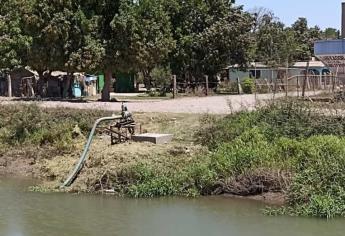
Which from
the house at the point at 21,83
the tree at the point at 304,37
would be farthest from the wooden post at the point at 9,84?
the tree at the point at 304,37

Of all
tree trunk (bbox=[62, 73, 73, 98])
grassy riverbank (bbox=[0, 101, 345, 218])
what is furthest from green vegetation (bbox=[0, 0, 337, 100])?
grassy riverbank (bbox=[0, 101, 345, 218])

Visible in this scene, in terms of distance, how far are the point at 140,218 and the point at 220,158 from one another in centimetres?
333

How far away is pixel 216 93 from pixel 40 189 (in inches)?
1133

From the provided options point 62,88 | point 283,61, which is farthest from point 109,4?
point 283,61

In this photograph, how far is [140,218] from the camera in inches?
552

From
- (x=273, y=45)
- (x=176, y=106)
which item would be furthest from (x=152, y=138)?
(x=273, y=45)

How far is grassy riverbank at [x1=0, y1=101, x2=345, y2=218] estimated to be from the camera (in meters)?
14.8

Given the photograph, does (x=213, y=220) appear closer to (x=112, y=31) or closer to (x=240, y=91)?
(x=112, y=31)

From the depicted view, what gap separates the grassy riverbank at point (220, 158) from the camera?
48.6 ft

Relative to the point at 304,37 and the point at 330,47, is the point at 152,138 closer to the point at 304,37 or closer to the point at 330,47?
the point at 330,47

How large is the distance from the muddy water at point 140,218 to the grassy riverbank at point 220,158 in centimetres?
58

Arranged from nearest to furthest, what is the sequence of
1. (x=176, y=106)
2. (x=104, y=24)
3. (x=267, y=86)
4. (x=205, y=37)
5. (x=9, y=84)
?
(x=176, y=106) < (x=104, y=24) < (x=267, y=86) < (x=9, y=84) < (x=205, y=37)

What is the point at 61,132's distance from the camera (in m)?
21.9

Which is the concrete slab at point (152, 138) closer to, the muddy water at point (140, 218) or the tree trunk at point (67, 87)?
the muddy water at point (140, 218)
